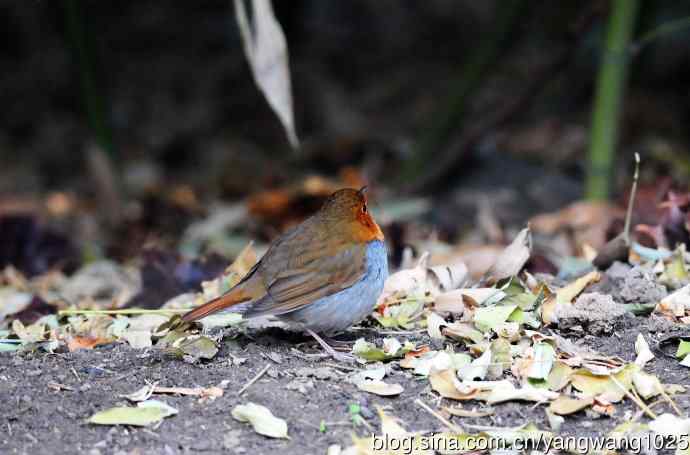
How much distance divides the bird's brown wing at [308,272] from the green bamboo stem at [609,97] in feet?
6.72

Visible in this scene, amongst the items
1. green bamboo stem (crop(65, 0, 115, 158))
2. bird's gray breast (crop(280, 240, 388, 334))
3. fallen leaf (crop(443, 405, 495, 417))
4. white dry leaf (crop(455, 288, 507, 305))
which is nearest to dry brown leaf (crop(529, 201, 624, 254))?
white dry leaf (crop(455, 288, 507, 305))

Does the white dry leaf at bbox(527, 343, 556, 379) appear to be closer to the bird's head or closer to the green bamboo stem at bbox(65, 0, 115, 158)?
the bird's head

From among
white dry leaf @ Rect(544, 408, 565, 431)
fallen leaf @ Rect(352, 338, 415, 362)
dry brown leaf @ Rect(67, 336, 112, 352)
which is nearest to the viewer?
white dry leaf @ Rect(544, 408, 565, 431)

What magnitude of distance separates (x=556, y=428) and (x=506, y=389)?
210 millimetres

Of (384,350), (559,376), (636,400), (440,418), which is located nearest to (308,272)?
(384,350)

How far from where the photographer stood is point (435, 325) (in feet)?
12.3

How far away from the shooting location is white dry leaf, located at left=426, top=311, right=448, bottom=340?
12.1 ft

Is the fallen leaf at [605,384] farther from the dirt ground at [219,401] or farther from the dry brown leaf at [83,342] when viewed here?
the dry brown leaf at [83,342]

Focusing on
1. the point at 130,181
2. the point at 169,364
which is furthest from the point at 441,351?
the point at 130,181

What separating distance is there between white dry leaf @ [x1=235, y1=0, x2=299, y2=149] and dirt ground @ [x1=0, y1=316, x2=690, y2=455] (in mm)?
904

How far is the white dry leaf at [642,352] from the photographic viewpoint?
3.35 m

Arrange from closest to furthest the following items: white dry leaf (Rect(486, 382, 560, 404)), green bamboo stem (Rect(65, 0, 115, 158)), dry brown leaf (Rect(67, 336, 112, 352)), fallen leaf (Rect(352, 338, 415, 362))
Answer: white dry leaf (Rect(486, 382, 560, 404))
fallen leaf (Rect(352, 338, 415, 362))
dry brown leaf (Rect(67, 336, 112, 352))
green bamboo stem (Rect(65, 0, 115, 158))

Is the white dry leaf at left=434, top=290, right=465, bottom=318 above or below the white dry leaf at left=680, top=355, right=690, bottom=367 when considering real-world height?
above

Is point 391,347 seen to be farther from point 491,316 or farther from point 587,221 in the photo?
point 587,221
